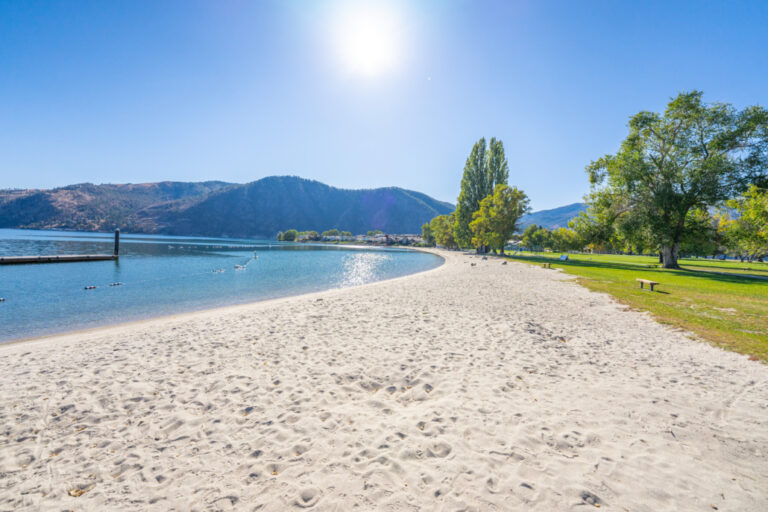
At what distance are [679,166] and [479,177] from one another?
117 ft

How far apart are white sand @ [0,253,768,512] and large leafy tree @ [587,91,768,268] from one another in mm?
29904

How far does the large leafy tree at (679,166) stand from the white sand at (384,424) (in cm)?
2990

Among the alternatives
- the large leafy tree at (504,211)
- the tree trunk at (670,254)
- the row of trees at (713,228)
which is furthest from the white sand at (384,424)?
the large leafy tree at (504,211)

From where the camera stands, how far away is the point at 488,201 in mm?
55000

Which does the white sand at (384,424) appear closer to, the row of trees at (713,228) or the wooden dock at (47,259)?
the row of trees at (713,228)

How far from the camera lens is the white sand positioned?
10.5 feet

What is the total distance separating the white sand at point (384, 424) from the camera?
3189 millimetres

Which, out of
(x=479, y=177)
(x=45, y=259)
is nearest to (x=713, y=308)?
(x=479, y=177)

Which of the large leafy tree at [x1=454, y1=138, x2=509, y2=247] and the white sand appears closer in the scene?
the white sand

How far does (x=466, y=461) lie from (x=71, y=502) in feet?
14.3

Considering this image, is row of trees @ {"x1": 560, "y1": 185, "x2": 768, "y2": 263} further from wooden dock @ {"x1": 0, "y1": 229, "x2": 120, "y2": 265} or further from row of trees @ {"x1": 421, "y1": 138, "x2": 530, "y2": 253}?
wooden dock @ {"x1": 0, "y1": 229, "x2": 120, "y2": 265}

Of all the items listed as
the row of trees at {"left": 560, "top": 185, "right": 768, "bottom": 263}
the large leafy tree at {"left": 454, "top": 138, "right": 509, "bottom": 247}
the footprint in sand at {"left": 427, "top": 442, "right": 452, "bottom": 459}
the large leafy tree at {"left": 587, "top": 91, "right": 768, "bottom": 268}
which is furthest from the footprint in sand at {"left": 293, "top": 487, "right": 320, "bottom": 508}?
the large leafy tree at {"left": 454, "top": 138, "right": 509, "bottom": 247}

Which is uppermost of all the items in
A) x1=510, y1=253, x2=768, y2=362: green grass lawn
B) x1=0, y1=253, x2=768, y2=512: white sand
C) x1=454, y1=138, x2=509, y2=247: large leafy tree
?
x1=454, y1=138, x2=509, y2=247: large leafy tree

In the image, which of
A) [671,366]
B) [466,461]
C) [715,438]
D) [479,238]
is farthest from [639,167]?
[466,461]
